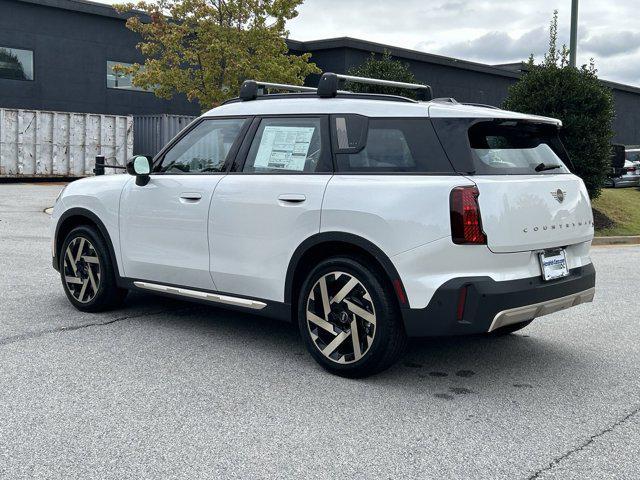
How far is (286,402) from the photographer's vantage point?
14.5ft

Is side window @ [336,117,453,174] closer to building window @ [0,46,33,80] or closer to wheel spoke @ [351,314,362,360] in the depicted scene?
wheel spoke @ [351,314,362,360]

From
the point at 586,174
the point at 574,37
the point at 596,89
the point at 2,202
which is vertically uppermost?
the point at 574,37

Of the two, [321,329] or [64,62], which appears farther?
[64,62]

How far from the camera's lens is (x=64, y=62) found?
29750mm

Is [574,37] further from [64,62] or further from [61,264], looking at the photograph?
[64,62]

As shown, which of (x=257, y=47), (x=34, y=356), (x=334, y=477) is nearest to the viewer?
(x=334, y=477)

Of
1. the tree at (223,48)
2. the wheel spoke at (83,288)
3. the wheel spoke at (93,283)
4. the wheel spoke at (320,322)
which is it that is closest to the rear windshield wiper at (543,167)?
the wheel spoke at (320,322)

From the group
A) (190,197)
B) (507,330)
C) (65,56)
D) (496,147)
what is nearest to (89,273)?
(190,197)

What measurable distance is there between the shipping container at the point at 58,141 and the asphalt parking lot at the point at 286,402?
2118 centimetres

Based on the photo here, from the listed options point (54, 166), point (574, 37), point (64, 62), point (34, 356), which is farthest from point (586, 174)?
point (64, 62)

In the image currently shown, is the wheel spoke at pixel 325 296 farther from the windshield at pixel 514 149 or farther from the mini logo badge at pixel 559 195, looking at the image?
the mini logo badge at pixel 559 195

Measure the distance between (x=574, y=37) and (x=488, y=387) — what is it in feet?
45.3

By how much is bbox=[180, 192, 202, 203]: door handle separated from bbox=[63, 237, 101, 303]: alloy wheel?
3.97 ft

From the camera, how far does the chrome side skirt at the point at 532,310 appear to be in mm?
4457
